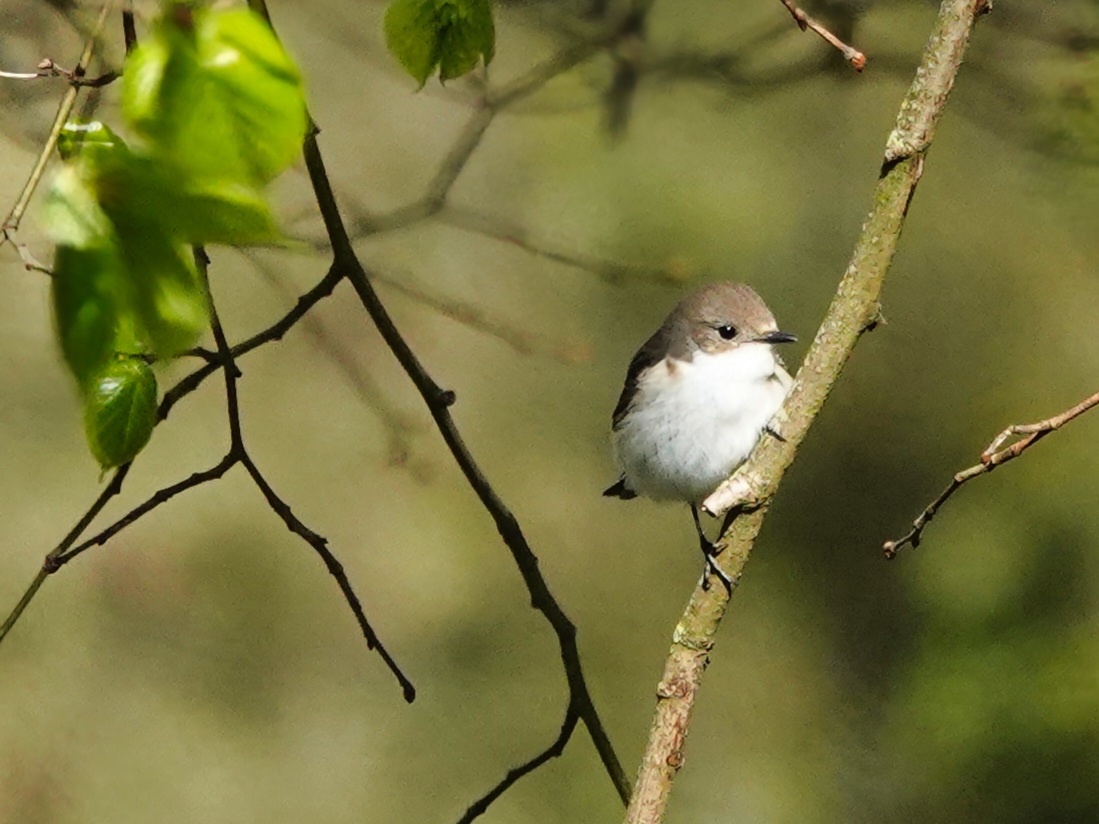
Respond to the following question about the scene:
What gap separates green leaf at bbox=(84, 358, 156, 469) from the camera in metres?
0.56

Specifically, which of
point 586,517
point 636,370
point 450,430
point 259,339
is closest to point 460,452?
point 450,430

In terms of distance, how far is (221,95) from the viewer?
17.2 inches

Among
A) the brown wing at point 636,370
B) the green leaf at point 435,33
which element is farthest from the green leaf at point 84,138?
the brown wing at point 636,370

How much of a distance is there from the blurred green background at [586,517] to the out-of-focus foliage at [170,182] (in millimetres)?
1670

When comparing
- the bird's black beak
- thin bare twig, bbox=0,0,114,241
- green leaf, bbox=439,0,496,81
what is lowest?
the bird's black beak

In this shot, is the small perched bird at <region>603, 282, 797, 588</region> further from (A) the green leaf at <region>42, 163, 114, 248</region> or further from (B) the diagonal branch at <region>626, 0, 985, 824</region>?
(A) the green leaf at <region>42, 163, 114, 248</region>

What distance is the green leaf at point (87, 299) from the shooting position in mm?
421

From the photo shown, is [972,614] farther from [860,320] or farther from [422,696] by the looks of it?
[860,320]

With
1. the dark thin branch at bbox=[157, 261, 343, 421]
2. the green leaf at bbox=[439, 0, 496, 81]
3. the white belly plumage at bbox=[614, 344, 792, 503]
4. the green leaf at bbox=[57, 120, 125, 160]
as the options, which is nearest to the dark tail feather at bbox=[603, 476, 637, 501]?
the white belly plumage at bbox=[614, 344, 792, 503]

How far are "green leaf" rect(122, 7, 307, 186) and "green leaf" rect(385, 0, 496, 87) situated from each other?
0.97ft

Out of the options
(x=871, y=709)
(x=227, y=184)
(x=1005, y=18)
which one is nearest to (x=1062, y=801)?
(x=871, y=709)

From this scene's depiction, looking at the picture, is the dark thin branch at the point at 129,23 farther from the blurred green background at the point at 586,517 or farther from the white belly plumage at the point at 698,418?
the blurred green background at the point at 586,517

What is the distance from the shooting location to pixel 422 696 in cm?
223

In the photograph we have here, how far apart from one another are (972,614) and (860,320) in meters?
1.58
